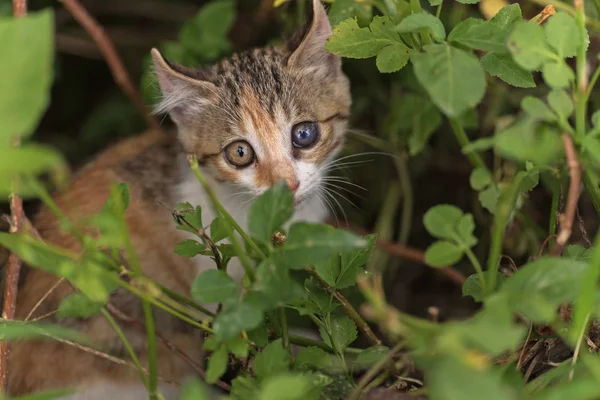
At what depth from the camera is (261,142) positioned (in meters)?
1.91

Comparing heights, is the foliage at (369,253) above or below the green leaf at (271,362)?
above

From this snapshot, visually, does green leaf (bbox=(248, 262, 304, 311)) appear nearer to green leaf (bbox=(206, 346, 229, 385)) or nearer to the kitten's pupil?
green leaf (bbox=(206, 346, 229, 385))

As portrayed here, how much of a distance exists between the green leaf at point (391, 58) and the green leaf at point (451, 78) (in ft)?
0.67

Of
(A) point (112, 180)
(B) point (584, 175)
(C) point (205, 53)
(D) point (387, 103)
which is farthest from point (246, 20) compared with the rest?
(B) point (584, 175)

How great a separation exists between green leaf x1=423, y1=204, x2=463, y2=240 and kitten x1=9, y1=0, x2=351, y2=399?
0.71 metres

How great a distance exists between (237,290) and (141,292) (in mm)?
181

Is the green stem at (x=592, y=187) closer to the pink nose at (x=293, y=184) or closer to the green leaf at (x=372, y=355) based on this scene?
the green leaf at (x=372, y=355)

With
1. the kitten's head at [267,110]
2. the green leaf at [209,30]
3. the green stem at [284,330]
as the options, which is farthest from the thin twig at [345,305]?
the green leaf at [209,30]

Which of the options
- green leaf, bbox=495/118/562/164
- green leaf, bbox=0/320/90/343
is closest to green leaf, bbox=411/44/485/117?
green leaf, bbox=495/118/562/164

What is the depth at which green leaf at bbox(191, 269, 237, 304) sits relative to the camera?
1.18 meters

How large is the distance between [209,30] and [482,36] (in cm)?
133

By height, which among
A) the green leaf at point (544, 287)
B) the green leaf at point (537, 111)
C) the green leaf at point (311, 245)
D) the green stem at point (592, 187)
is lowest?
the green leaf at point (544, 287)

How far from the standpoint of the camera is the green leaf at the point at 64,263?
1055mm

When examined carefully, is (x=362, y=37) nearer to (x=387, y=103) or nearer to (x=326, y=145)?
(x=326, y=145)
